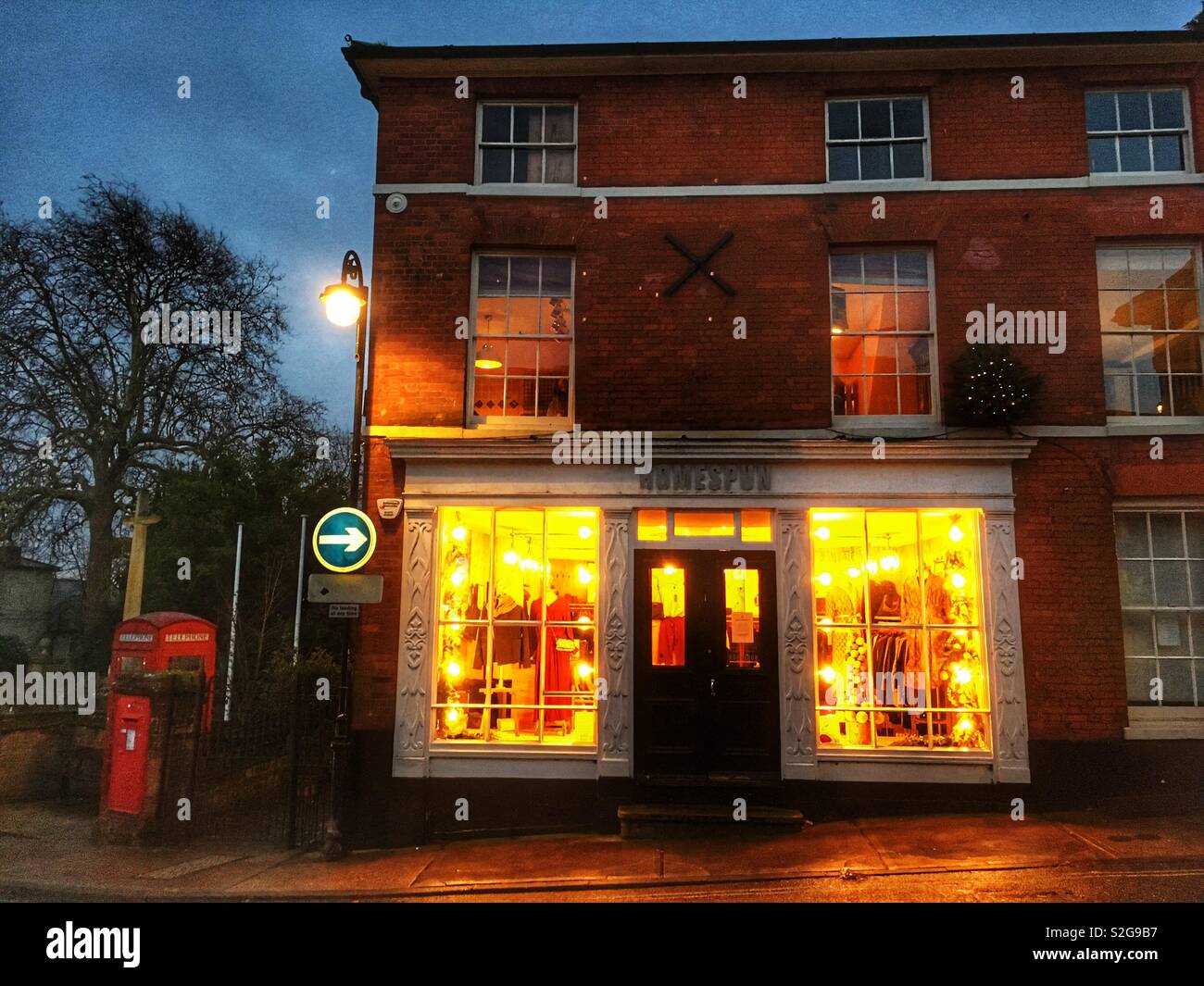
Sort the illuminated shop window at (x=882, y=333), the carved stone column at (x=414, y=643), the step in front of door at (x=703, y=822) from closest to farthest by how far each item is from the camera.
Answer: the step in front of door at (x=703, y=822), the carved stone column at (x=414, y=643), the illuminated shop window at (x=882, y=333)

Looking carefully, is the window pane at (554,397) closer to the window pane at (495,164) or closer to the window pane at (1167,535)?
the window pane at (495,164)

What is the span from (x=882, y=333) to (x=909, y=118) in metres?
2.77

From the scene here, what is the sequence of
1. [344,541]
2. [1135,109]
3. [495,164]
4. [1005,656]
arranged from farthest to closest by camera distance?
[495,164] → [1135,109] → [1005,656] → [344,541]

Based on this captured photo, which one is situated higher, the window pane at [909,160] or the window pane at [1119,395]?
the window pane at [909,160]

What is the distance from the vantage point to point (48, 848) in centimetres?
863

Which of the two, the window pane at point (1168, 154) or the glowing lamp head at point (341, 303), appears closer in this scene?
the glowing lamp head at point (341, 303)

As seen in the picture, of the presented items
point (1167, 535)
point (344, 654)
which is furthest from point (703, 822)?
point (1167, 535)

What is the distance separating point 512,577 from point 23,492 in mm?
17228

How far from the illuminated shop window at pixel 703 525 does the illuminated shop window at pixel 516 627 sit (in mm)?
635

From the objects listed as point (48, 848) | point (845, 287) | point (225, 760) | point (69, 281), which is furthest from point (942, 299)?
point (69, 281)

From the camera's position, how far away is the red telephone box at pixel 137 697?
877 centimetres

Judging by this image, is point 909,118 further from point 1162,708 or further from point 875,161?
point 1162,708

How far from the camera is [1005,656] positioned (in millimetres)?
8648

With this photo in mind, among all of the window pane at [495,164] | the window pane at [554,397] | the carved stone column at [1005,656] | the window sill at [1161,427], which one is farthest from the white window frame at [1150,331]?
the window pane at [495,164]
